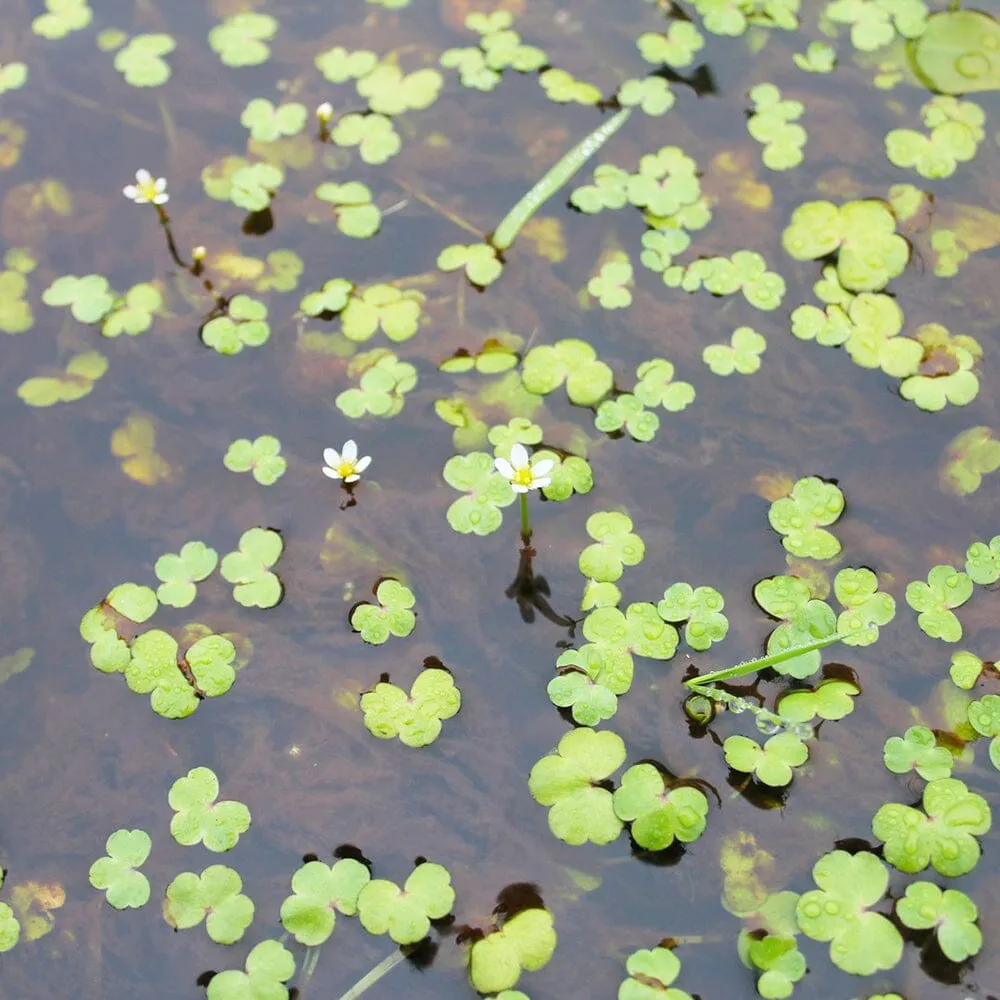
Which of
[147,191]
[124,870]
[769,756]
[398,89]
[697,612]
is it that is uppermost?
[398,89]

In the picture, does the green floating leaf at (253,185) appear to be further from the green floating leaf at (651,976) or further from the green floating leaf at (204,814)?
the green floating leaf at (651,976)

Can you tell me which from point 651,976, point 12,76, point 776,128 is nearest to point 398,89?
point 776,128

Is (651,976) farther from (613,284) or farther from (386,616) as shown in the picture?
(613,284)

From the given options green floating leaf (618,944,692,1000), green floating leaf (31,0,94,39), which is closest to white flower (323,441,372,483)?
green floating leaf (618,944,692,1000)

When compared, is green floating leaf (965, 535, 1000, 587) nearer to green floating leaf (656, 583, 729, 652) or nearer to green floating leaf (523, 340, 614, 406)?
green floating leaf (656, 583, 729, 652)

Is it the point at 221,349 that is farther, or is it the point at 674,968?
the point at 221,349

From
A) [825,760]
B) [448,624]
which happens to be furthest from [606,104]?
[825,760]

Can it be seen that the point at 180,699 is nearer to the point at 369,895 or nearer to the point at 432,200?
the point at 369,895
